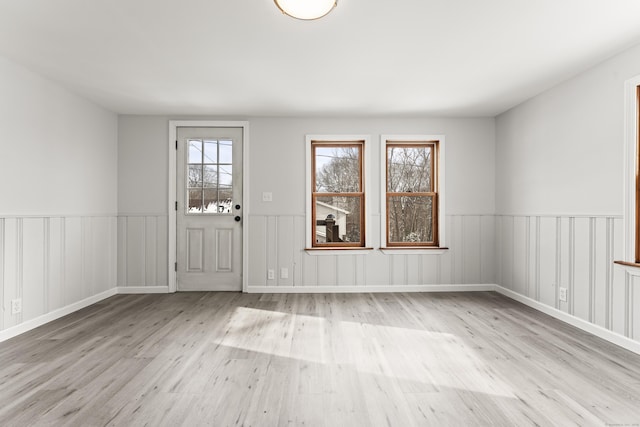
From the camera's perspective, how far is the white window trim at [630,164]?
2766mm

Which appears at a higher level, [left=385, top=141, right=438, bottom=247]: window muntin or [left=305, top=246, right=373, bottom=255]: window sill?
[left=385, top=141, right=438, bottom=247]: window muntin

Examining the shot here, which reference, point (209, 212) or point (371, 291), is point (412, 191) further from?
point (209, 212)

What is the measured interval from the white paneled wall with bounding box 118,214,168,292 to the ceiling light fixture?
3.37 meters

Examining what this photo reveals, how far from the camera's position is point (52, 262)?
3.55m

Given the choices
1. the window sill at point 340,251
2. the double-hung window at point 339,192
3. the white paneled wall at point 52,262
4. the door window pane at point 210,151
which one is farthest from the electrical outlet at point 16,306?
the double-hung window at point 339,192

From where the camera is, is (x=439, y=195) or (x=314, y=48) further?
(x=439, y=195)

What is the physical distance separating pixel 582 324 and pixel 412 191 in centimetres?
239

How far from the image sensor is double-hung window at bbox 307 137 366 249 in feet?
15.9

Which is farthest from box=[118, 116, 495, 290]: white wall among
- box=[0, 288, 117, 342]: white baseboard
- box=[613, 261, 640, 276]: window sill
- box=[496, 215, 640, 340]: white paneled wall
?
box=[613, 261, 640, 276]: window sill

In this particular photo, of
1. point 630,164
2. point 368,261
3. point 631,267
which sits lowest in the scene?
point 368,261

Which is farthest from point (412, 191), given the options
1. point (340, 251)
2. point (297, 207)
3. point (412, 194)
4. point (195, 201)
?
point (195, 201)

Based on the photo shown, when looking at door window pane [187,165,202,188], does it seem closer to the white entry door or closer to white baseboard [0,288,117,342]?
the white entry door

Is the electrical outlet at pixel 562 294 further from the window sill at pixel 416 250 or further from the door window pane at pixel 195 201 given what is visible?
the door window pane at pixel 195 201

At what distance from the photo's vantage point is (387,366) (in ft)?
8.07
